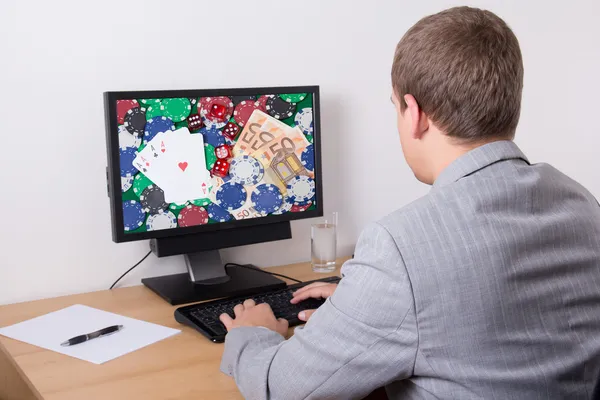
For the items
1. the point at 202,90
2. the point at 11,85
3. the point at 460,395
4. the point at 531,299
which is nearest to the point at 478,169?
the point at 531,299

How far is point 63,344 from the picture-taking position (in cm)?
140

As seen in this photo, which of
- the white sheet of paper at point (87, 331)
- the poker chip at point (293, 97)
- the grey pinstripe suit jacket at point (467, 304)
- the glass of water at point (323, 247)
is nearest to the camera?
the grey pinstripe suit jacket at point (467, 304)

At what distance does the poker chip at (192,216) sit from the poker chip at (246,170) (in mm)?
110

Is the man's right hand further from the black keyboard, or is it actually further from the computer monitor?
the computer monitor

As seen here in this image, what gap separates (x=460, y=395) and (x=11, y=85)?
46.6 inches

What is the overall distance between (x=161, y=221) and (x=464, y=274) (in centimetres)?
87

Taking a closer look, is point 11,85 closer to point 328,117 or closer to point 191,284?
point 191,284

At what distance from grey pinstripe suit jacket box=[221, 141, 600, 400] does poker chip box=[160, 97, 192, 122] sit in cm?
73

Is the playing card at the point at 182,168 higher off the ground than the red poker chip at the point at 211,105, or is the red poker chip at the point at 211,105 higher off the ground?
the red poker chip at the point at 211,105

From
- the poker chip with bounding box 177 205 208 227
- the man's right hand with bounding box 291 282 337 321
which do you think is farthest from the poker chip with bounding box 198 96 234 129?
the man's right hand with bounding box 291 282 337 321

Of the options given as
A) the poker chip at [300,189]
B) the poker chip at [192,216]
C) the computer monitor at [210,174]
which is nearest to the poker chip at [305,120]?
the computer monitor at [210,174]

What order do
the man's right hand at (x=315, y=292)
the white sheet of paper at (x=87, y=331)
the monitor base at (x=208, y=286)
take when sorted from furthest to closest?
the monitor base at (x=208, y=286) < the man's right hand at (x=315, y=292) < the white sheet of paper at (x=87, y=331)

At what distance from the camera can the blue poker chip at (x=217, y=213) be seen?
1.73m

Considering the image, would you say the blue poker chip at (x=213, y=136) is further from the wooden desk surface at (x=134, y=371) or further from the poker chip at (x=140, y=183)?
the wooden desk surface at (x=134, y=371)
